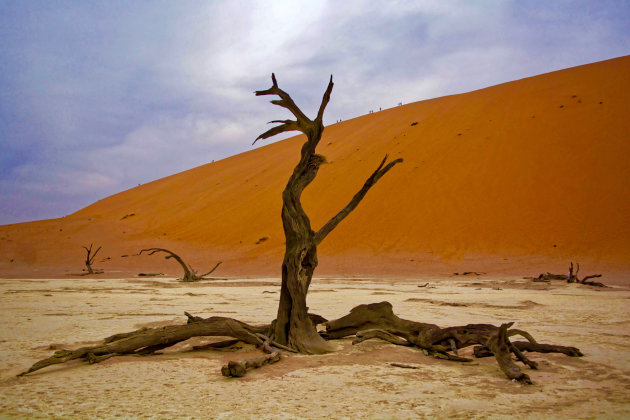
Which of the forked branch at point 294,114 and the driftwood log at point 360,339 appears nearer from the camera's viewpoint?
the driftwood log at point 360,339

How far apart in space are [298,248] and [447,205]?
51.8ft

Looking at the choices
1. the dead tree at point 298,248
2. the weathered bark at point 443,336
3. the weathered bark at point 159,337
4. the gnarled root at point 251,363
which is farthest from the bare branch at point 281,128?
the weathered bark at point 443,336

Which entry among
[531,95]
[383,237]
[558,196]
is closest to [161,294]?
[383,237]

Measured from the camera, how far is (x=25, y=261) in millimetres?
18922

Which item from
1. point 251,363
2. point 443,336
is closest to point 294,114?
point 251,363

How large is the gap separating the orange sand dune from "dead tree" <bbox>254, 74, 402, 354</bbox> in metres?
10.8

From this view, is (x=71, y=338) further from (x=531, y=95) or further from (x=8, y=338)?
(x=531, y=95)

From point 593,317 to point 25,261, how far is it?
20483mm

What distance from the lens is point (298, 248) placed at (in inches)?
160

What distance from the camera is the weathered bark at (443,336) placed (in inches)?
130

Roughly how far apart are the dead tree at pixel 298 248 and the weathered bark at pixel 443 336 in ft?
1.80

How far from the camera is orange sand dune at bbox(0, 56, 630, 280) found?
51.1ft

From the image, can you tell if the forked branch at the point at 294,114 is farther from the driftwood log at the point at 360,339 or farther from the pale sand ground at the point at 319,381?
the pale sand ground at the point at 319,381

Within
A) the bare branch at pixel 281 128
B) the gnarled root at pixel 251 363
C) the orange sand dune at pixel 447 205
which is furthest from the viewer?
the orange sand dune at pixel 447 205
